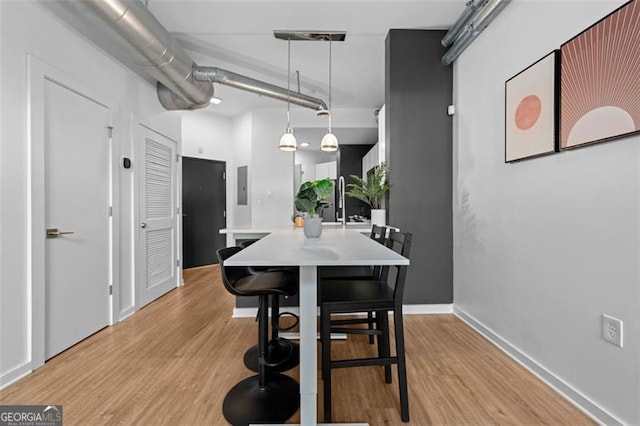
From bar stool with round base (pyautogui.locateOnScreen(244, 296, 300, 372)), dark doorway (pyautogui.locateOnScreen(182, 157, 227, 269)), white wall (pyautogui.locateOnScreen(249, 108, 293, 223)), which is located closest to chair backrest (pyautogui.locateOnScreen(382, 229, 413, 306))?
bar stool with round base (pyautogui.locateOnScreen(244, 296, 300, 372))

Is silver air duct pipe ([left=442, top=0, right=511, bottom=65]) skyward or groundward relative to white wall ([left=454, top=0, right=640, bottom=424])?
skyward

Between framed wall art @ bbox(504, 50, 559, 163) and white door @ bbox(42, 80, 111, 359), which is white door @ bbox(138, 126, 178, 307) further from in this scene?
framed wall art @ bbox(504, 50, 559, 163)

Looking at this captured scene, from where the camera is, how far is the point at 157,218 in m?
3.76

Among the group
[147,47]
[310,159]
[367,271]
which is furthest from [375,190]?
[310,159]

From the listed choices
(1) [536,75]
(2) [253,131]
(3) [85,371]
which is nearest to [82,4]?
(3) [85,371]

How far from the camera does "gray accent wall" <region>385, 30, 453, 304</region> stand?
10.2 ft

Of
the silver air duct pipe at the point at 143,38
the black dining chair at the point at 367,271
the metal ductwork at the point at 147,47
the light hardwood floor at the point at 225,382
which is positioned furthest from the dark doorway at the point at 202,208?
the black dining chair at the point at 367,271

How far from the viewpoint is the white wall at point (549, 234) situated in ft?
4.82

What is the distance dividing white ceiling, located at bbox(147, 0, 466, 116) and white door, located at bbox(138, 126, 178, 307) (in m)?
1.22

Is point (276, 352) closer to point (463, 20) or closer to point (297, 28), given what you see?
point (297, 28)

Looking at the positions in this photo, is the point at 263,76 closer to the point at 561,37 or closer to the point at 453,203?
the point at 453,203

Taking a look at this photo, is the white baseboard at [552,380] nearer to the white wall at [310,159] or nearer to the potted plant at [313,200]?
the potted plant at [313,200]
